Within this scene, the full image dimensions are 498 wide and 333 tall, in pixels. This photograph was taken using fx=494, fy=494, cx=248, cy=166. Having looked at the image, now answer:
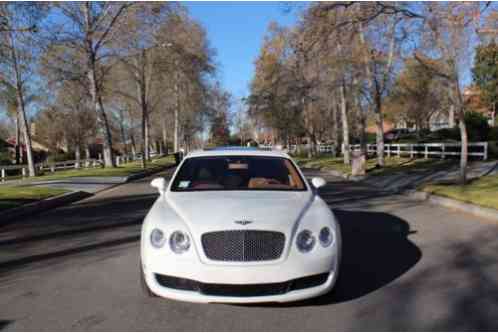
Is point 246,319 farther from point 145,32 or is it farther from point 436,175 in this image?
point 145,32

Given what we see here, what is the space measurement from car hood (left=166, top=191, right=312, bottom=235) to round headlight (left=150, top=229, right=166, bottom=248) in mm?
252

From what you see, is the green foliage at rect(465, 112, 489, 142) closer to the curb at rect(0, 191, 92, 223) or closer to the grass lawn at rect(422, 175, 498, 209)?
the grass lawn at rect(422, 175, 498, 209)

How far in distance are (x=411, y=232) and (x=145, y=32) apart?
29.3 meters

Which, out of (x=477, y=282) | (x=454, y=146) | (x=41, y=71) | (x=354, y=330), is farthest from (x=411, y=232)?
(x=41, y=71)

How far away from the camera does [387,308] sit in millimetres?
4645

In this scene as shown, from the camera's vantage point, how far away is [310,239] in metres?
4.52

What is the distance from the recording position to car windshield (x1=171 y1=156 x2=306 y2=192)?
601 centimetres

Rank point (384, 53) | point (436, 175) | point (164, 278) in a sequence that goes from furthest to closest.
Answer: point (384, 53)
point (436, 175)
point (164, 278)

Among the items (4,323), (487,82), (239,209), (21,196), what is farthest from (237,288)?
(487,82)

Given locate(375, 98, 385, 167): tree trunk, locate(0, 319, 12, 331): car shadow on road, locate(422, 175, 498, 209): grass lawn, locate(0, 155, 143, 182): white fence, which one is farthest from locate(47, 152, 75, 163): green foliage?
locate(0, 319, 12, 331): car shadow on road

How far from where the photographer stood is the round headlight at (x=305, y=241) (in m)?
4.45

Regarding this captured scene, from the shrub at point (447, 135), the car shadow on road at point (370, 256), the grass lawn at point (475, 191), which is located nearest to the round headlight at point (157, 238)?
the car shadow on road at point (370, 256)

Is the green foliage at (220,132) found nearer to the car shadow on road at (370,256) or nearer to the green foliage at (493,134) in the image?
the green foliage at (493,134)

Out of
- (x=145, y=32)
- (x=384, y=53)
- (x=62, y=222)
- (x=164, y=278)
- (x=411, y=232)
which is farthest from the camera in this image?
(x=145, y=32)
